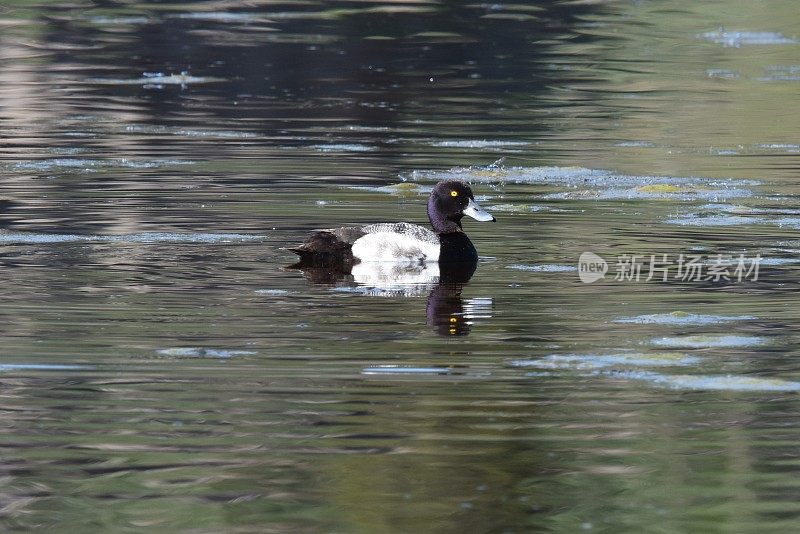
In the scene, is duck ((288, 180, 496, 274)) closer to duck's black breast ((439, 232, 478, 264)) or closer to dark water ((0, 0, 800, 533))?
duck's black breast ((439, 232, 478, 264))

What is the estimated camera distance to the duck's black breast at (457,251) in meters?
11.2

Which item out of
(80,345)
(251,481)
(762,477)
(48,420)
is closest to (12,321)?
(80,345)

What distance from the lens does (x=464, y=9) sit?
3319cm

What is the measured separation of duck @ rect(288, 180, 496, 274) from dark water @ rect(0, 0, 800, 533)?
236mm

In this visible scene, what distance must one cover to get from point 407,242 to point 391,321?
2.35 metres

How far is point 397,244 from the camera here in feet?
37.5

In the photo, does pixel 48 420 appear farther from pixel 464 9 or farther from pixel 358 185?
pixel 464 9

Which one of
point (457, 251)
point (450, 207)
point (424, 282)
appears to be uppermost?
point (450, 207)

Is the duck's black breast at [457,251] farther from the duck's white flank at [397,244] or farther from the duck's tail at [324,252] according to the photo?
the duck's tail at [324,252]

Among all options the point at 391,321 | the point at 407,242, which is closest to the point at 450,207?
the point at 407,242

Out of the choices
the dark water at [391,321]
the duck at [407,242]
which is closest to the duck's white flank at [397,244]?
the duck at [407,242]

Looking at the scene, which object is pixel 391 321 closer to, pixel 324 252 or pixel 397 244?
pixel 324 252

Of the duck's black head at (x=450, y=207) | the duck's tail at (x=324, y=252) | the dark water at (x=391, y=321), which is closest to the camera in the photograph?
the dark water at (x=391, y=321)

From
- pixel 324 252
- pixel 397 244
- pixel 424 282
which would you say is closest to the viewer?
pixel 424 282
